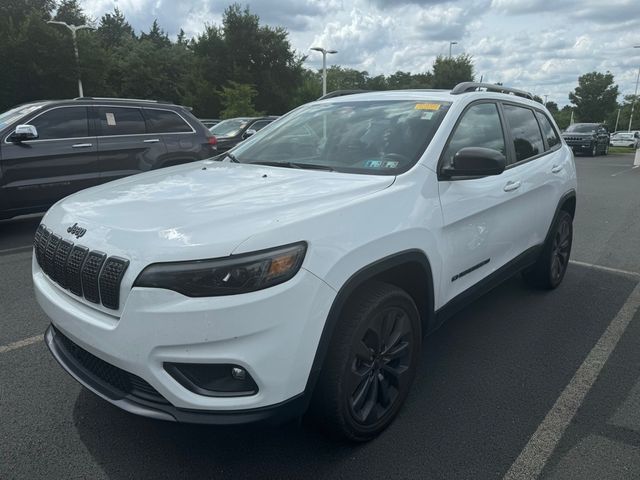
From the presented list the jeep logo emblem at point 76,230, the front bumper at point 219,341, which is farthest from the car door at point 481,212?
the jeep logo emblem at point 76,230

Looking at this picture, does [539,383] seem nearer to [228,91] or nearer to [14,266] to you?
[14,266]

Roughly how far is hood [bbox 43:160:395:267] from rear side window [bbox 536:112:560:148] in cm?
264

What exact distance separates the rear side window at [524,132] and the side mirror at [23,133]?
554 centimetres

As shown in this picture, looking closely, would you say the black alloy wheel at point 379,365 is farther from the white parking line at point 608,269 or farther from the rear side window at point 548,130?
the white parking line at point 608,269

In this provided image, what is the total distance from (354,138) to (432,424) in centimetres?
178

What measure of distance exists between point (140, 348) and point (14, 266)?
420 centimetres

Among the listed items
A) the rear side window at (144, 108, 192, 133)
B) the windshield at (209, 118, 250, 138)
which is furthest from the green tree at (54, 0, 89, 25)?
the rear side window at (144, 108, 192, 133)

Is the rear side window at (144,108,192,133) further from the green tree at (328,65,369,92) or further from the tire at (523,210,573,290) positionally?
the green tree at (328,65,369,92)

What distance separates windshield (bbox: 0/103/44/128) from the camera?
666cm

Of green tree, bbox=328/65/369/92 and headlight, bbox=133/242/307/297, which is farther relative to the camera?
green tree, bbox=328/65/369/92

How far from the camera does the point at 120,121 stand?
24.9ft

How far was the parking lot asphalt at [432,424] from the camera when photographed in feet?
7.86

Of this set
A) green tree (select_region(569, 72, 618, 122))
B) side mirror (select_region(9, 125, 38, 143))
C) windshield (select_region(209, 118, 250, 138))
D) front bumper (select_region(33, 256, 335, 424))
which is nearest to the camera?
front bumper (select_region(33, 256, 335, 424))

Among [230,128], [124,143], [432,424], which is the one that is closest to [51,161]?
[124,143]
